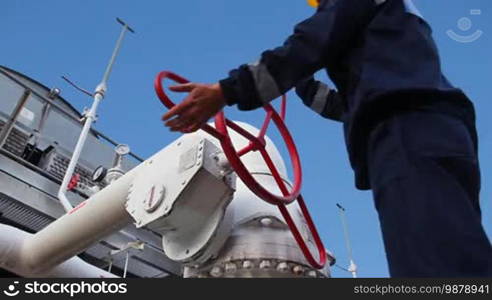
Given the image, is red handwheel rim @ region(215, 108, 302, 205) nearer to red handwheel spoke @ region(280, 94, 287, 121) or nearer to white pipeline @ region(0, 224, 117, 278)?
red handwheel spoke @ region(280, 94, 287, 121)

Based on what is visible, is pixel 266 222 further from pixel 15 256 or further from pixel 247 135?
pixel 15 256

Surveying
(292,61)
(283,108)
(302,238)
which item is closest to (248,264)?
(302,238)

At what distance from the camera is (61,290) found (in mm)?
1181

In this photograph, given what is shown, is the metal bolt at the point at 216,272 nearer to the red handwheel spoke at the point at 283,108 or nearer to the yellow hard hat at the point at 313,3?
the red handwheel spoke at the point at 283,108

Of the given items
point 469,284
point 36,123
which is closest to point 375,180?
point 469,284

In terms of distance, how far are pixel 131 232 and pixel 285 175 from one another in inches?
51.3

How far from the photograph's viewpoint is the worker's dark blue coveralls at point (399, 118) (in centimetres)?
80

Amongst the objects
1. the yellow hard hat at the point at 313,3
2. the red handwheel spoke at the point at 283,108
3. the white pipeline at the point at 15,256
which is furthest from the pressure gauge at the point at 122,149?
the yellow hard hat at the point at 313,3

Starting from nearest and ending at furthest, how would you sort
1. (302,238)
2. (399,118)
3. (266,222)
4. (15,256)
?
1. (399,118)
2. (302,238)
3. (266,222)
4. (15,256)

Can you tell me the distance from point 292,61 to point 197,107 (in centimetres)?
21

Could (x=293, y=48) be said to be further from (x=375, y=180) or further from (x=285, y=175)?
(x=285, y=175)

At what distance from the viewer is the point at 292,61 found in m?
0.97

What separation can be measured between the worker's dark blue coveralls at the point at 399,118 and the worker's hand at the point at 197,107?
3 centimetres

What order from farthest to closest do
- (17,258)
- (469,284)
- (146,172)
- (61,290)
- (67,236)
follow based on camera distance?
(17,258), (67,236), (146,172), (61,290), (469,284)
